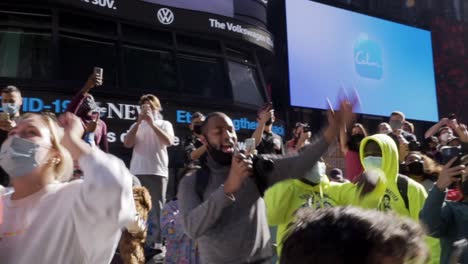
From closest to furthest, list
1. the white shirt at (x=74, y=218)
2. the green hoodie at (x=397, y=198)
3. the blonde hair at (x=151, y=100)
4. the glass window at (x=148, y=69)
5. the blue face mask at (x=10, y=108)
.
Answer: the white shirt at (x=74, y=218) → the green hoodie at (x=397, y=198) → the blue face mask at (x=10, y=108) → the blonde hair at (x=151, y=100) → the glass window at (x=148, y=69)

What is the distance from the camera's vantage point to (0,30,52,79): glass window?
28.9 feet

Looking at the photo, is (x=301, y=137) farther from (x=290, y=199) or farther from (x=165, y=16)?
(x=165, y=16)

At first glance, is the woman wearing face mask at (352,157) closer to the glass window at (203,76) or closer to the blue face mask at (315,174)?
the blue face mask at (315,174)

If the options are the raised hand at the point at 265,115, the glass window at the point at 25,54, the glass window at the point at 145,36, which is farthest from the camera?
the glass window at the point at 145,36

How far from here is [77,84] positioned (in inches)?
352

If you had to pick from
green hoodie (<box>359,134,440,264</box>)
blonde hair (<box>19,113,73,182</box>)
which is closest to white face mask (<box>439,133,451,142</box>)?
green hoodie (<box>359,134,440,264</box>)

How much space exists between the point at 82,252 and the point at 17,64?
738 cm

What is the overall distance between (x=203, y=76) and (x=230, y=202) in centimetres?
783

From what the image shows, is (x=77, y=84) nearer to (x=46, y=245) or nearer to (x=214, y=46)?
(x=214, y=46)

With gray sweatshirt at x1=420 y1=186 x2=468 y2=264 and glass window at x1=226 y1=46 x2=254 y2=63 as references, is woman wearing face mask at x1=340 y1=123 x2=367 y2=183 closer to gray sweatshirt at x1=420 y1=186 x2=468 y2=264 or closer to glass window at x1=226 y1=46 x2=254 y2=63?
gray sweatshirt at x1=420 y1=186 x2=468 y2=264

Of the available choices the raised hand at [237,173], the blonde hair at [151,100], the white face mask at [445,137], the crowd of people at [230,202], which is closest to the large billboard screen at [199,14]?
the blonde hair at [151,100]

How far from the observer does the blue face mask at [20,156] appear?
2.17 meters

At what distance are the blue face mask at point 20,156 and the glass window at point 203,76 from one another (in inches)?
317

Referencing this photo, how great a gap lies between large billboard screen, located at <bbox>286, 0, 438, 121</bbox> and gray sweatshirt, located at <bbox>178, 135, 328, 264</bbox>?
11.1m
